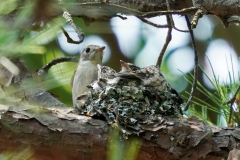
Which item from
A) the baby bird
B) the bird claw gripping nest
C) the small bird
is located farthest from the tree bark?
the small bird

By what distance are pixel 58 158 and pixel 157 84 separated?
0.97 metres

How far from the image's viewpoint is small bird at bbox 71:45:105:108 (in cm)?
303

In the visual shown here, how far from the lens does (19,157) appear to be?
722mm

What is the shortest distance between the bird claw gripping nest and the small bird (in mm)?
338

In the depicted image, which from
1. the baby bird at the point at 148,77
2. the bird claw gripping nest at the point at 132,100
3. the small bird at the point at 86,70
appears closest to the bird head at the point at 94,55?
the small bird at the point at 86,70

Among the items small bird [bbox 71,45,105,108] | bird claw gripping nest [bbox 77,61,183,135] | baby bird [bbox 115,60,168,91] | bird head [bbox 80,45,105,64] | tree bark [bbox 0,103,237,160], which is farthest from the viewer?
bird head [bbox 80,45,105,64]

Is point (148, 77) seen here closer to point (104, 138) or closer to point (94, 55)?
point (104, 138)

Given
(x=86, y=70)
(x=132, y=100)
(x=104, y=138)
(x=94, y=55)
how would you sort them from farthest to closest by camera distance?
(x=94, y=55)
(x=86, y=70)
(x=132, y=100)
(x=104, y=138)

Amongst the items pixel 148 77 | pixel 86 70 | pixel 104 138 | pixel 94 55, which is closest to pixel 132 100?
pixel 148 77

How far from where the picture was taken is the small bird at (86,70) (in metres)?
3.03

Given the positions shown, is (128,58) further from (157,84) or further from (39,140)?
(39,140)

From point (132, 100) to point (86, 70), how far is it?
112 centimetres

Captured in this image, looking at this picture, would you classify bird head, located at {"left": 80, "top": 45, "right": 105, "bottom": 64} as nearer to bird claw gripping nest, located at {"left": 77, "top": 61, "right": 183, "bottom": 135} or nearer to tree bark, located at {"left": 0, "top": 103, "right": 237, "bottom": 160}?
bird claw gripping nest, located at {"left": 77, "top": 61, "right": 183, "bottom": 135}

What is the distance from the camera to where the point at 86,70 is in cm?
325
